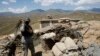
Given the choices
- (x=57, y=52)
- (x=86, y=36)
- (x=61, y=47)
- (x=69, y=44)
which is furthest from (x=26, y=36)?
(x=86, y=36)

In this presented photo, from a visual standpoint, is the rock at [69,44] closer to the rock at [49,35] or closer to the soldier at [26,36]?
the rock at [49,35]

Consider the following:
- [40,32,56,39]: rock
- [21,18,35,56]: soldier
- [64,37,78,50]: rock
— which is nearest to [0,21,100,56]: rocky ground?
[64,37,78,50]: rock

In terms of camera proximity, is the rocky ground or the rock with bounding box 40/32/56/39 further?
the rock with bounding box 40/32/56/39

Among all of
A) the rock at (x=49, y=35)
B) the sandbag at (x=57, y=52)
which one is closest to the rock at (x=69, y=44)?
the sandbag at (x=57, y=52)

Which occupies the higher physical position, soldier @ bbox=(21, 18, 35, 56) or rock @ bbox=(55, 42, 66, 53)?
soldier @ bbox=(21, 18, 35, 56)

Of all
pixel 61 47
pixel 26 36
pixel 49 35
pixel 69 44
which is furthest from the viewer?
pixel 49 35

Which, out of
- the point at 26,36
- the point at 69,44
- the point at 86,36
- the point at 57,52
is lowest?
the point at 57,52

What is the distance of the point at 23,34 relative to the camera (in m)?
13.9

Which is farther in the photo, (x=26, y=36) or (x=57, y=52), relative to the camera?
(x=26, y=36)

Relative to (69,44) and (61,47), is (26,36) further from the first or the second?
(69,44)

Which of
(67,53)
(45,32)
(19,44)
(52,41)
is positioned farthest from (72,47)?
(19,44)

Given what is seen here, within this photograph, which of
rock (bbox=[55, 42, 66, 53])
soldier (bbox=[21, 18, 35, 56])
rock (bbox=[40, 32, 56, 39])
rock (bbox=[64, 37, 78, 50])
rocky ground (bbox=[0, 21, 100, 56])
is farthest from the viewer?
rock (bbox=[40, 32, 56, 39])

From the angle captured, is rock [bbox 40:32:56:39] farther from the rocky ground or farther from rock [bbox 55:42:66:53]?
rock [bbox 55:42:66:53]

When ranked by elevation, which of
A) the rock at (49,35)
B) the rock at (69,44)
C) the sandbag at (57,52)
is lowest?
the sandbag at (57,52)
